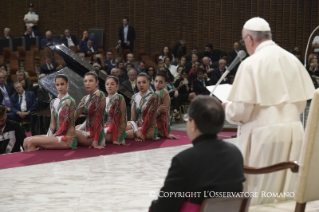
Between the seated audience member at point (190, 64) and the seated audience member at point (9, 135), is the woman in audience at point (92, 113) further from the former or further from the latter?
the seated audience member at point (190, 64)

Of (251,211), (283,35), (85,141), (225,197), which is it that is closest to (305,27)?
(283,35)

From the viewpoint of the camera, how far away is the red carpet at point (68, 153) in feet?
21.2

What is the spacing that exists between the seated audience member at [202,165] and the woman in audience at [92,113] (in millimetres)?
4849

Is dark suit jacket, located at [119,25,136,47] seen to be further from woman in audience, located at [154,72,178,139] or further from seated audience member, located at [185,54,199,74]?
woman in audience, located at [154,72,178,139]

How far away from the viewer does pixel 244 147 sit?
3668mm

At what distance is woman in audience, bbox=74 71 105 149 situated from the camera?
722 cm

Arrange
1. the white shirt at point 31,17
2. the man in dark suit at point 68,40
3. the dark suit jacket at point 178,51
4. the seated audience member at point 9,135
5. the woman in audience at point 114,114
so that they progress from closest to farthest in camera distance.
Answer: the seated audience member at point 9,135
the woman in audience at point 114,114
the dark suit jacket at point 178,51
the man in dark suit at point 68,40
the white shirt at point 31,17

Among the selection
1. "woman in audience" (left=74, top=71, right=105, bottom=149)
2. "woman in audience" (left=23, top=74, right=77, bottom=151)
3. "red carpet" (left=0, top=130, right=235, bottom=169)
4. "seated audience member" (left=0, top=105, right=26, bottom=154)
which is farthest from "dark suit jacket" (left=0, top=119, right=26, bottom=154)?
"woman in audience" (left=74, top=71, right=105, bottom=149)

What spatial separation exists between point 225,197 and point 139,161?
4.21m

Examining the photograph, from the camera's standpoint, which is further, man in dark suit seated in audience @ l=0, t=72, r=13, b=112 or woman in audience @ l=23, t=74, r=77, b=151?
man in dark suit seated in audience @ l=0, t=72, r=13, b=112

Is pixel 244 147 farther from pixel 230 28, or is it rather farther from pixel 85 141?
pixel 230 28

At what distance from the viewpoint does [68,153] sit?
6.93 meters

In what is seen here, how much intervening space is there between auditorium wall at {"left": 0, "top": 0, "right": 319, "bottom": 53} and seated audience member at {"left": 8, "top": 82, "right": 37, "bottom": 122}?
6823 millimetres

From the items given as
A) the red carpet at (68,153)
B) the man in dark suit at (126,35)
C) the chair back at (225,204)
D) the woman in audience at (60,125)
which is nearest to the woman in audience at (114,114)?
the red carpet at (68,153)
